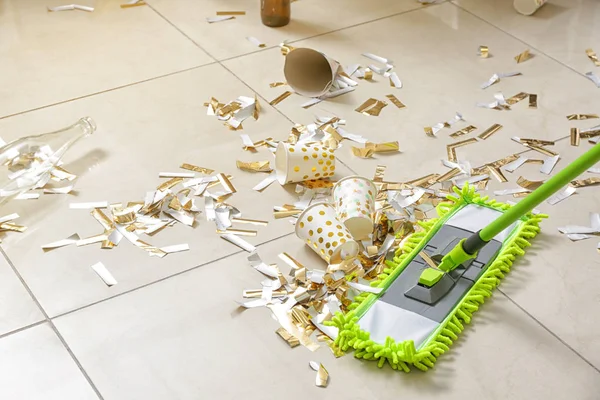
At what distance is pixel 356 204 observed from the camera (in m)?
1.68

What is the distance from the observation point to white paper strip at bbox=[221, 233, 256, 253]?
168cm

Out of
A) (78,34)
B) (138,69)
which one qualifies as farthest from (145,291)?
(78,34)

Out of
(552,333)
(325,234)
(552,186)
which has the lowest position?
(552,333)

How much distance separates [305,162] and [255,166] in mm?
142

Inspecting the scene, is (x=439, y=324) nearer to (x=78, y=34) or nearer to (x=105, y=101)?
(x=105, y=101)

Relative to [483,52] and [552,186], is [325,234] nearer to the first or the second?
[552,186]

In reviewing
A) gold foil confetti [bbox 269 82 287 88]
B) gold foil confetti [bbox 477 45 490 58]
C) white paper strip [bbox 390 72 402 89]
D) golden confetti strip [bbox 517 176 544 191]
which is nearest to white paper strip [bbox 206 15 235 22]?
gold foil confetti [bbox 269 82 287 88]

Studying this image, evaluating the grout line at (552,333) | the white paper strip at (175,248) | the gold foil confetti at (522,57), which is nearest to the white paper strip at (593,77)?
the gold foil confetti at (522,57)

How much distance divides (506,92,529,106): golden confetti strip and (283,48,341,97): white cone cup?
1.52 ft

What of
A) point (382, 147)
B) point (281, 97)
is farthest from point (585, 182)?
point (281, 97)

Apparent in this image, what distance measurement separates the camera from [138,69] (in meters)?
2.28

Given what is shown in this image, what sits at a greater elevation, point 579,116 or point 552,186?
point 552,186

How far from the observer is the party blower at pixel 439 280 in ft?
4.66

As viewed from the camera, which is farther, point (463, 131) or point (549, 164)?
point (463, 131)
